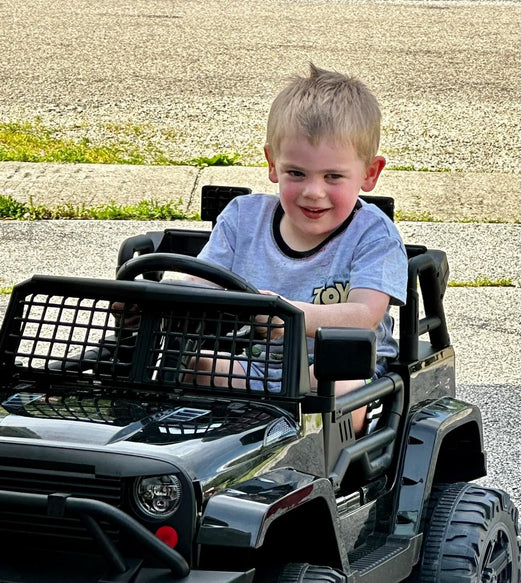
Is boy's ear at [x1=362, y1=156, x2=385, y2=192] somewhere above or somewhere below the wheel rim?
above

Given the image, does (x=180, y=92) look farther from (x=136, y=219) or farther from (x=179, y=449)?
(x=179, y=449)

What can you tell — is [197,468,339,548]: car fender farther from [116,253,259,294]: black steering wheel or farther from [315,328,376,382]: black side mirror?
[116,253,259,294]: black steering wheel

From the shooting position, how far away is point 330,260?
11.2 ft

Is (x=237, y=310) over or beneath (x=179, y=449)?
over

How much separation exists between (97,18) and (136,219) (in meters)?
10.1

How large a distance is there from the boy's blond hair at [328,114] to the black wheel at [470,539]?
3.33 feet

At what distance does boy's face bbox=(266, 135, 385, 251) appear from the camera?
3.25 metres

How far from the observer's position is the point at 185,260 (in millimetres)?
→ 2883

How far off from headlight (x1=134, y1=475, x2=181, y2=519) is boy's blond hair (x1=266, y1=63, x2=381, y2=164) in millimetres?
1235

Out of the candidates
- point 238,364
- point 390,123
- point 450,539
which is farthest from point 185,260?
point 390,123

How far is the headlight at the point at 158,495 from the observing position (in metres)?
2.34

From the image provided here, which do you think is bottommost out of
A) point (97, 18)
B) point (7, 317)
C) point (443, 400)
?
point (443, 400)

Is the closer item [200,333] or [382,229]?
[200,333]

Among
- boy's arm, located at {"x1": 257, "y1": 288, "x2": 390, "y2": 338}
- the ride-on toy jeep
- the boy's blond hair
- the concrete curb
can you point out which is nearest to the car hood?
the ride-on toy jeep
